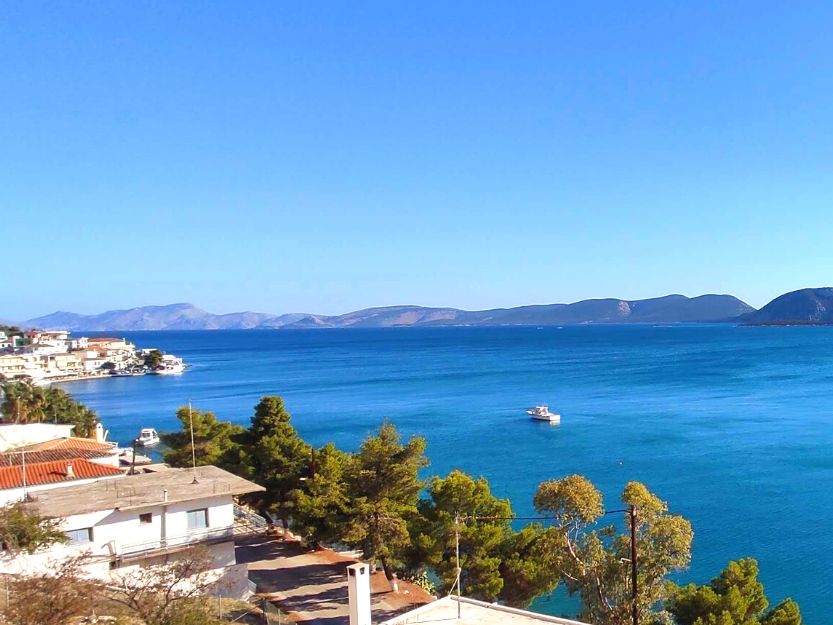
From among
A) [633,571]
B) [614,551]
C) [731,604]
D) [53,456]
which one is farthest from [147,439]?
[731,604]

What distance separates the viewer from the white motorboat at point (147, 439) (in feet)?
195

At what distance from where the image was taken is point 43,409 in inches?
2067

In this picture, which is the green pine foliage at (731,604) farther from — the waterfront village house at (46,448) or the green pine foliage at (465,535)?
the waterfront village house at (46,448)

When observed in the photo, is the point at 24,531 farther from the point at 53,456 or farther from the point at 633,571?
the point at 633,571

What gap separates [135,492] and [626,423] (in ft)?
168

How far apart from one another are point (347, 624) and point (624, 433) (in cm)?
4332

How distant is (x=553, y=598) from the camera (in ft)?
82.8

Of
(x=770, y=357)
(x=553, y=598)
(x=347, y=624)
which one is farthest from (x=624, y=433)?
(x=770, y=357)

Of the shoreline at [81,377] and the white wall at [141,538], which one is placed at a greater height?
the white wall at [141,538]

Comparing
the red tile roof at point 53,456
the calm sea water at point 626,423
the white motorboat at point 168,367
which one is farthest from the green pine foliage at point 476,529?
the white motorboat at point 168,367

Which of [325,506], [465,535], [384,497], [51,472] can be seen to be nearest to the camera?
[465,535]

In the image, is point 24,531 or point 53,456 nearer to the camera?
point 24,531

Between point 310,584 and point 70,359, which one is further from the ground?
point 70,359

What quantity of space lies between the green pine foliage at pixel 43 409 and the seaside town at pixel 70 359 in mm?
63599
